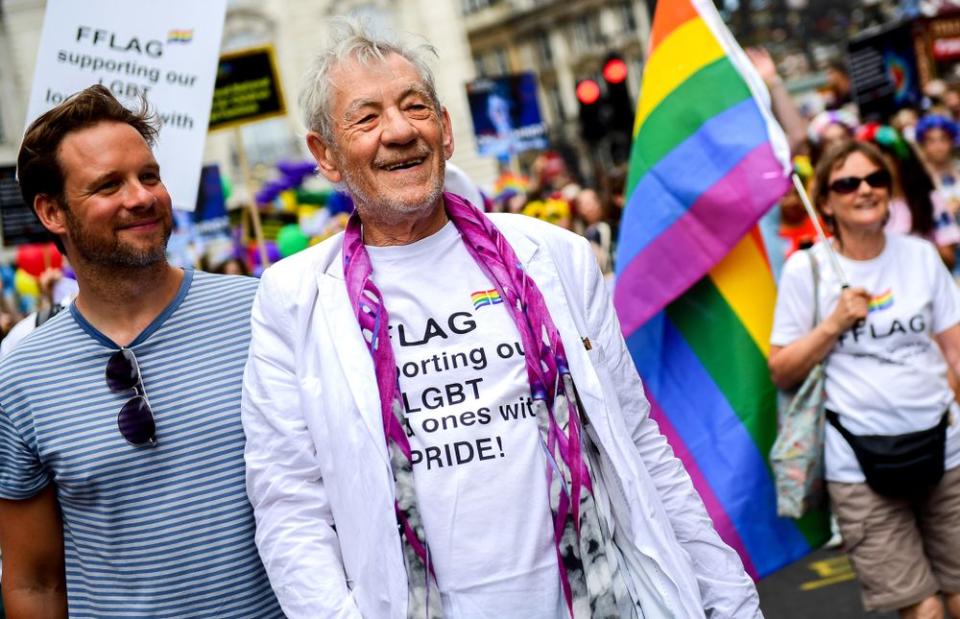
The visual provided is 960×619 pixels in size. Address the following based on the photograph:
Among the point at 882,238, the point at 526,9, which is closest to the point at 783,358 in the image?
the point at 882,238

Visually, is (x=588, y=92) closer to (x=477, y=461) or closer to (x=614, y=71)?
(x=614, y=71)

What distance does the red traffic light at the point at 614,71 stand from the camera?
52.1 feet

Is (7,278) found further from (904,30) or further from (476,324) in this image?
(476,324)

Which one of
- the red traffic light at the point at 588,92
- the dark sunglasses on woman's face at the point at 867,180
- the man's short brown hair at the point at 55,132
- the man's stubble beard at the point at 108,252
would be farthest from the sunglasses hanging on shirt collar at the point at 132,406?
the red traffic light at the point at 588,92

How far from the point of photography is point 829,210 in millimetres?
4156

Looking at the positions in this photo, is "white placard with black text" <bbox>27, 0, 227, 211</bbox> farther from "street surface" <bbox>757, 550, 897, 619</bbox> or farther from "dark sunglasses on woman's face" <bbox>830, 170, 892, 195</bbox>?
"street surface" <bbox>757, 550, 897, 619</bbox>

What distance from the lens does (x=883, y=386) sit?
3840 mm

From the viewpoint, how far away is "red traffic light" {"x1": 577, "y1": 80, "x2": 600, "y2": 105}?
16.6 meters

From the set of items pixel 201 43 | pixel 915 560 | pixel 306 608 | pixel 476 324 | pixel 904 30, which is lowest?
pixel 915 560

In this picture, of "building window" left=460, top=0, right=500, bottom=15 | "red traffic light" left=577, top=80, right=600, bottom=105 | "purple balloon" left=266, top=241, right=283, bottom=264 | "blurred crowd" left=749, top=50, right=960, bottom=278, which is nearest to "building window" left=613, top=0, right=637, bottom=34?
"building window" left=460, top=0, right=500, bottom=15

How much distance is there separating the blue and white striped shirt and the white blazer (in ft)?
0.65

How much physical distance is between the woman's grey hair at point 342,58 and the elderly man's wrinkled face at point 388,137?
0.02 meters

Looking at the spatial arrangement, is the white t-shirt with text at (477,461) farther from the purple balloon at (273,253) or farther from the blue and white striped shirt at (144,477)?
the purple balloon at (273,253)

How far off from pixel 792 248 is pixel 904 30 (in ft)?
16.4
